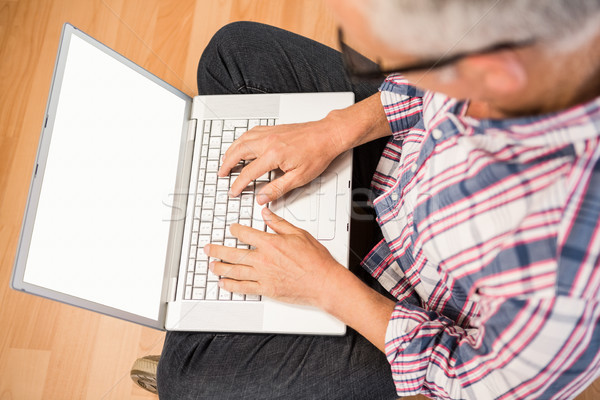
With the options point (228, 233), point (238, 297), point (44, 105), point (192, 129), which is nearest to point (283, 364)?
point (238, 297)

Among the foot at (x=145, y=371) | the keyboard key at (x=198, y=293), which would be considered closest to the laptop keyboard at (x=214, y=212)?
the keyboard key at (x=198, y=293)

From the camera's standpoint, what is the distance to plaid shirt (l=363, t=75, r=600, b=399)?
0.37m

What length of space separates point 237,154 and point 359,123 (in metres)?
0.21

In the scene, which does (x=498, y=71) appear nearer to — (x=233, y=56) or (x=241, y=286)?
(x=241, y=286)

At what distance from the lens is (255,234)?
657mm

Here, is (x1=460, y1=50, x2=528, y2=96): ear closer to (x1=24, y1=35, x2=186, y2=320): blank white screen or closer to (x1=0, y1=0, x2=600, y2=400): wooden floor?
(x1=24, y1=35, x2=186, y2=320): blank white screen

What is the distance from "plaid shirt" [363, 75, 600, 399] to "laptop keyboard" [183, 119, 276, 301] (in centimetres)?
26

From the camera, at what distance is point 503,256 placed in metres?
0.41

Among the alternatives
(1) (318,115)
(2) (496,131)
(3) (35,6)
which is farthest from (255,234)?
(3) (35,6)

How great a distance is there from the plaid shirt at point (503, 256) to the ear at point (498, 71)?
0.05m

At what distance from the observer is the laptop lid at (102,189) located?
54 cm

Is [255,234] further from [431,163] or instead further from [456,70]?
[456,70]

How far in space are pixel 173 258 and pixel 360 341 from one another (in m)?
0.33

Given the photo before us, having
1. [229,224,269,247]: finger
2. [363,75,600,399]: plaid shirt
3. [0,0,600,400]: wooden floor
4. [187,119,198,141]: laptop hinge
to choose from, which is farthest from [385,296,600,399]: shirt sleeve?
[0,0,600,400]: wooden floor
